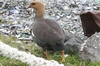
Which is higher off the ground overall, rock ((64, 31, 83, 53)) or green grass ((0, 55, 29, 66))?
green grass ((0, 55, 29, 66))

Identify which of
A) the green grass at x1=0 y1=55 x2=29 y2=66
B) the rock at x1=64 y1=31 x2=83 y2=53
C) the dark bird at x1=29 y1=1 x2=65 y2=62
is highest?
the green grass at x1=0 y1=55 x2=29 y2=66

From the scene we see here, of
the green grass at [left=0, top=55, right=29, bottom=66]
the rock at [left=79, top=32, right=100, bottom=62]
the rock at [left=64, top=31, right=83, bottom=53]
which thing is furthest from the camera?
the rock at [left=64, top=31, right=83, bottom=53]

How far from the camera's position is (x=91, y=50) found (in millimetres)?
6578

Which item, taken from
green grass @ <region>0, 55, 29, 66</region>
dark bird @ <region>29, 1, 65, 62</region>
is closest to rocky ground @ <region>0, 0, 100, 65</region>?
dark bird @ <region>29, 1, 65, 62</region>

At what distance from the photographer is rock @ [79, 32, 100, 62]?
255 inches

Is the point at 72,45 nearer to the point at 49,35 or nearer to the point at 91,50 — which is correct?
the point at 91,50

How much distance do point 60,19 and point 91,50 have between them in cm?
358

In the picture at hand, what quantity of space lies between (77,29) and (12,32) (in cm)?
171

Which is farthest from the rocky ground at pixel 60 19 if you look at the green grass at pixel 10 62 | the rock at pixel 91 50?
the green grass at pixel 10 62

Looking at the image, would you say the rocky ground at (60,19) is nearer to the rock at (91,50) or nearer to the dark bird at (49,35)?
the rock at (91,50)

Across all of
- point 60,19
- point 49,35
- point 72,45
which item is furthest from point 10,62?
point 60,19

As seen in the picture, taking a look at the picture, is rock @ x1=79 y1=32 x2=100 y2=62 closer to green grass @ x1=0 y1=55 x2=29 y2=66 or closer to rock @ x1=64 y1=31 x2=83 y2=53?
rock @ x1=64 y1=31 x2=83 y2=53

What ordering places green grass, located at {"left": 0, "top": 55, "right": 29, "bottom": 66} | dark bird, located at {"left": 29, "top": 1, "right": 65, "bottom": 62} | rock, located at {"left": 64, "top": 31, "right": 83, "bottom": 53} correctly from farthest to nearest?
rock, located at {"left": 64, "top": 31, "right": 83, "bottom": 53} → dark bird, located at {"left": 29, "top": 1, "right": 65, "bottom": 62} → green grass, located at {"left": 0, "top": 55, "right": 29, "bottom": 66}

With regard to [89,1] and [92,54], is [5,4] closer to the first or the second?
[89,1]
